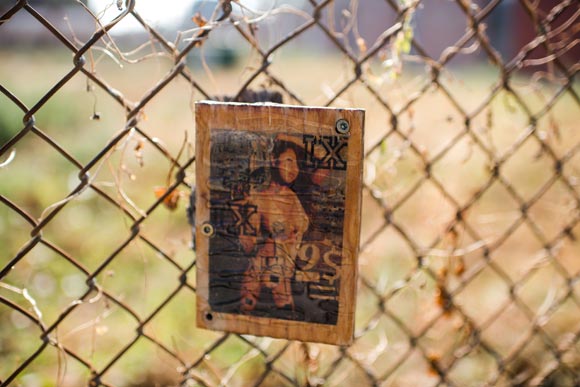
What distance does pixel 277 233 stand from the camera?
94cm

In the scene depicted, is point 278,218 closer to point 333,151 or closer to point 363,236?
point 333,151

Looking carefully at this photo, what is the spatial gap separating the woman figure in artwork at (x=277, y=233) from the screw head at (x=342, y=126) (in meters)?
0.07

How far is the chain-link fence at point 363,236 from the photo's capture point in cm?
104

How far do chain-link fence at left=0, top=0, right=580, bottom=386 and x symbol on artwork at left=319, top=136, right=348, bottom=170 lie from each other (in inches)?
8.0

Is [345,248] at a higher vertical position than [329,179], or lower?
lower

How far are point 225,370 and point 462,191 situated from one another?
2729 millimetres

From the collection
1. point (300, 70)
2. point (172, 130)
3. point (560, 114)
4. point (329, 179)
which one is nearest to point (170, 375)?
point (329, 179)

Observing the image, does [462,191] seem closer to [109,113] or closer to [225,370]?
[225,370]

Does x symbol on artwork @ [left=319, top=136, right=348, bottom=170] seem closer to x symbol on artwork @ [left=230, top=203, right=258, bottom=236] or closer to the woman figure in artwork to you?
the woman figure in artwork

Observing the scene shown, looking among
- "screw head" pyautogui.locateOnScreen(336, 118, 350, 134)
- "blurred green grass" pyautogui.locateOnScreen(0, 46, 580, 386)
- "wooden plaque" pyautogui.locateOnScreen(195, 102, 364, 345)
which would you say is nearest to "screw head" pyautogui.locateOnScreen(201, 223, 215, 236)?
"wooden plaque" pyautogui.locateOnScreen(195, 102, 364, 345)

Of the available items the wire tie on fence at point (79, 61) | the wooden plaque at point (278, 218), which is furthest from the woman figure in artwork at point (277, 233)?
the wire tie on fence at point (79, 61)

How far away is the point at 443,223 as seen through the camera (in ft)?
4.83

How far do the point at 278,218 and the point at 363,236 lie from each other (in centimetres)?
226

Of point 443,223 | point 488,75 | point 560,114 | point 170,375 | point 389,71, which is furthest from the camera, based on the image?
point 488,75
